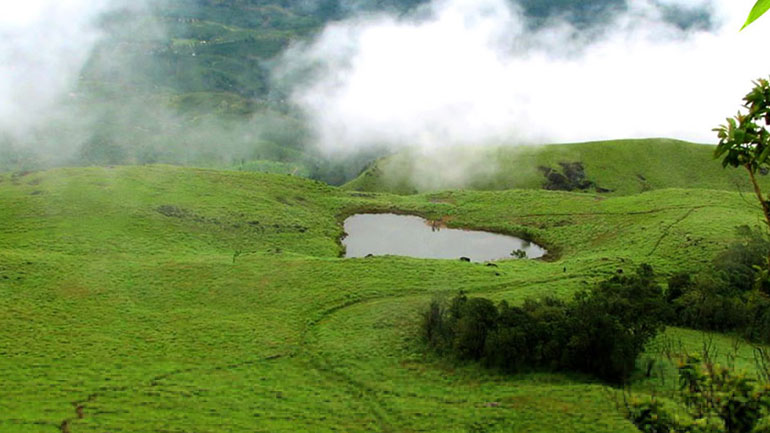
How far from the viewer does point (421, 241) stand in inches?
3445

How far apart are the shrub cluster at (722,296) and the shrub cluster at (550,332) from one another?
3974 mm

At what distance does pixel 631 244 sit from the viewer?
7944 cm

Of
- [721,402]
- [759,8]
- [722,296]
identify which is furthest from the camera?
[722,296]

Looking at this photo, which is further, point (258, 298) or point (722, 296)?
point (258, 298)

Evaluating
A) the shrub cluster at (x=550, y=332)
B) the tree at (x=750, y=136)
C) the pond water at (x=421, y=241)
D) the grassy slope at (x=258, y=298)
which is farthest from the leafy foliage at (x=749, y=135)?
the pond water at (x=421, y=241)

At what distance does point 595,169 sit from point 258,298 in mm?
116647

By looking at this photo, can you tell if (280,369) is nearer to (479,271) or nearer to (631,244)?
(479,271)

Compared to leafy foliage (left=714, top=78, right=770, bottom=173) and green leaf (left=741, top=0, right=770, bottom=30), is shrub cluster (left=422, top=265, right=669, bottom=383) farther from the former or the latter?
green leaf (left=741, top=0, right=770, bottom=30)

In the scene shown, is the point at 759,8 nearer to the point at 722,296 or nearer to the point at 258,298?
the point at 258,298

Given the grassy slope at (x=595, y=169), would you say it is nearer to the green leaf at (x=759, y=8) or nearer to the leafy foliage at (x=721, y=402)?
the leafy foliage at (x=721, y=402)

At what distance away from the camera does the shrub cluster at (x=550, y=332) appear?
44.9m

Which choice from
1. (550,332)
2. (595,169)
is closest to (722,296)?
(550,332)

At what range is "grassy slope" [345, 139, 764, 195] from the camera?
152000 millimetres

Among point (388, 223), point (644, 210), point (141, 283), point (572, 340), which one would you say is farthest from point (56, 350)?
point (644, 210)
